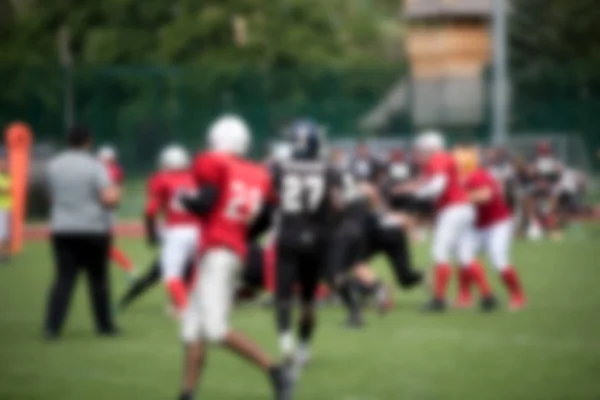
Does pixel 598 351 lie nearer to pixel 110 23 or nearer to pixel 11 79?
pixel 110 23

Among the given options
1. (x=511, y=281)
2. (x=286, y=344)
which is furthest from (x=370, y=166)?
(x=286, y=344)

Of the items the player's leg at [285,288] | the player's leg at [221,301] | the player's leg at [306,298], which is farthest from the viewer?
the player's leg at [306,298]

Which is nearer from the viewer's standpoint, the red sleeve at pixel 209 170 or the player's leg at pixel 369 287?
the red sleeve at pixel 209 170

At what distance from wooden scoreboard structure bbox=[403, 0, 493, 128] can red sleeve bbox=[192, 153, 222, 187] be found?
52.0ft

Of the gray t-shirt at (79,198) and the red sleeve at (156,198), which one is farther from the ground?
the gray t-shirt at (79,198)

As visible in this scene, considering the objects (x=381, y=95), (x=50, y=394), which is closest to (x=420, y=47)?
(x=381, y=95)

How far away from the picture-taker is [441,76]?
35.5 meters

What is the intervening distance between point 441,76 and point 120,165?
7.43 metres

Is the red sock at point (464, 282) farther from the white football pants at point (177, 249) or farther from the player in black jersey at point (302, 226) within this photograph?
the player in black jersey at point (302, 226)

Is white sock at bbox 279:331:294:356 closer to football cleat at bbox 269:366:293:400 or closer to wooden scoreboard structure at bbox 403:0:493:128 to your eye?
football cleat at bbox 269:366:293:400

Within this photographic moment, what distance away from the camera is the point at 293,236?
13875mm

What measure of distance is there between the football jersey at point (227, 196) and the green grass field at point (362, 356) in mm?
1426

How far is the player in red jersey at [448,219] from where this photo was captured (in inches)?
757

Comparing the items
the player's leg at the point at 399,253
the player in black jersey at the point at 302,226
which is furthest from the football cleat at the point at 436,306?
the player in black jersey at the point at 302,226
